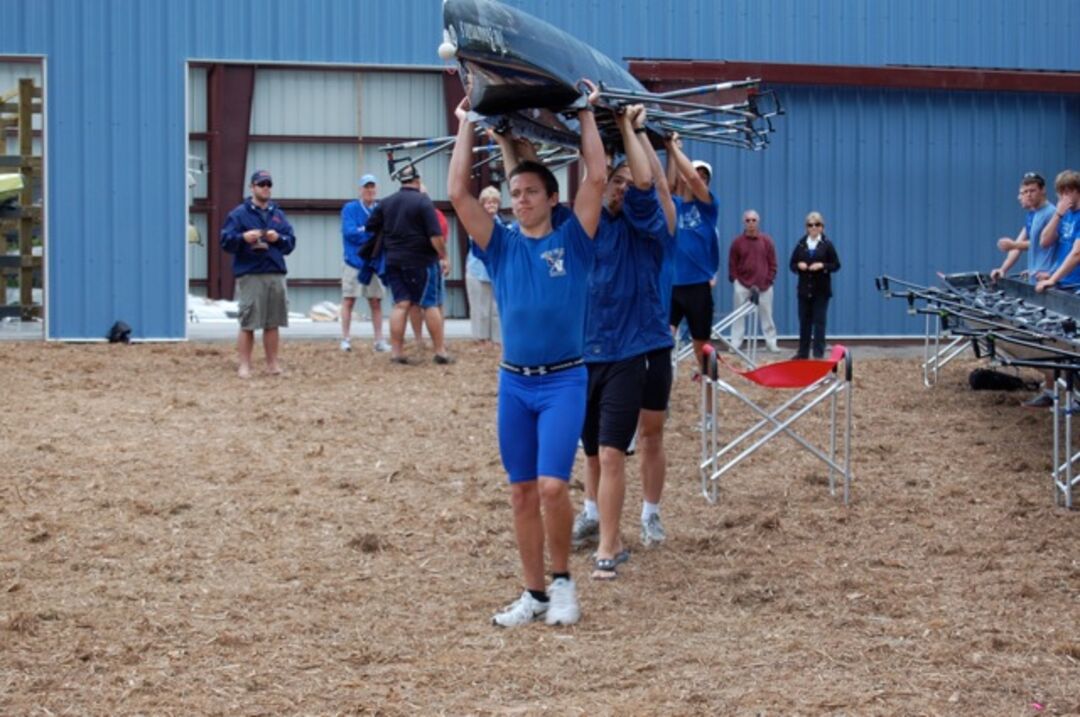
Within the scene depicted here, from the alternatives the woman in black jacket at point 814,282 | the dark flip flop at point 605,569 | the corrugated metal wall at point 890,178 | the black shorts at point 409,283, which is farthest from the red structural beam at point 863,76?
the dark flip flop at point 605,569

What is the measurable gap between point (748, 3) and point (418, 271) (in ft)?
21.2

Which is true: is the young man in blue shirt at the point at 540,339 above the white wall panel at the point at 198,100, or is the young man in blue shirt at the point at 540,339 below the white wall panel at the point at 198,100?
below

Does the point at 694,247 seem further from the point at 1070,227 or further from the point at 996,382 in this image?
the point at 996,382

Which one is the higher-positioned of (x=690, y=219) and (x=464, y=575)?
(x=690, y=219)

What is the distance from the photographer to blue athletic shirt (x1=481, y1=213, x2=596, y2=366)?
20.8ft

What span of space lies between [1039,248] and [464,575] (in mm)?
6542

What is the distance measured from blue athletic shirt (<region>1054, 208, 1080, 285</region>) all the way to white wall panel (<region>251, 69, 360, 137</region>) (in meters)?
12.5

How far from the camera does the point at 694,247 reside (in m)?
10.6

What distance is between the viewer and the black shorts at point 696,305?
426 inches

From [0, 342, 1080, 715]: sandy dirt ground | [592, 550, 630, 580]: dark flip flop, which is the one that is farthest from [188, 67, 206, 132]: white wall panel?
[592, 550, 630, 580]: dark flip flop

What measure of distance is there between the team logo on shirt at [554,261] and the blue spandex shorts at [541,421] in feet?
1.21

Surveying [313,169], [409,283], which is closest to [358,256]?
[409,283]

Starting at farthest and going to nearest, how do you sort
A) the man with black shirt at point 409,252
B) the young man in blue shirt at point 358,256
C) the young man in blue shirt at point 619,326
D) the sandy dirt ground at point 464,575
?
the young man in blue shirt at point 358,256
the man with black shirt at point 409,252
the young man in blue shirt at point 619,326
the sandy dirt ground at point 464,575

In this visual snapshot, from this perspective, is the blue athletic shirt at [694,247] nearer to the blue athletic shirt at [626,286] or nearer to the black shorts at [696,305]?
the black shorts at [696,305]
